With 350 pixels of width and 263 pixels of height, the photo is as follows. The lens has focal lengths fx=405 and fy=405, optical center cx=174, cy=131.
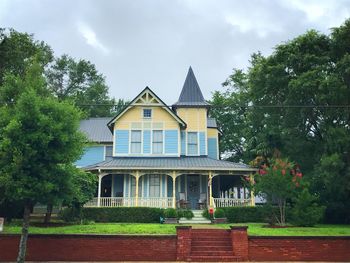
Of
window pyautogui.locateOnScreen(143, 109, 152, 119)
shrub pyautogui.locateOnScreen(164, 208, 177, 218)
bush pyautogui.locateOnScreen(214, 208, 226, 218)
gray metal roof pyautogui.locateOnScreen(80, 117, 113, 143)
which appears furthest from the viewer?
gray metal roof pyautogui.locateOnScreen(80, 117, 113, 143)

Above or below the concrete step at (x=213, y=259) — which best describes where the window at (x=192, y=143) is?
above

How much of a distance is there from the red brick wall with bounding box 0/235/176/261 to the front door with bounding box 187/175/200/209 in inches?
507

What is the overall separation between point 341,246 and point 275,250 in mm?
2724

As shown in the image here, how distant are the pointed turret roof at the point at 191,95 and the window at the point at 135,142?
382cm

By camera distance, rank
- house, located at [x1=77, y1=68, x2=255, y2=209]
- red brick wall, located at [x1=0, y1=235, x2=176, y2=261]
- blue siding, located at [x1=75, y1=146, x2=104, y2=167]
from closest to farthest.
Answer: red brick wall, located at [x1=0, y1=235, x2=176, y2=261] < house, located at [x1=77, y1=68, x2=255, y2=209] < blue siding, located at [x1=75, y1=146, x2=104, y2=167]

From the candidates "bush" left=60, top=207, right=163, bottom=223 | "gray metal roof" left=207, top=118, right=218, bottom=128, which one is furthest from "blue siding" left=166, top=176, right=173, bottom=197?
"gray metal roof" left=207, top=118, right=218, bottom=128

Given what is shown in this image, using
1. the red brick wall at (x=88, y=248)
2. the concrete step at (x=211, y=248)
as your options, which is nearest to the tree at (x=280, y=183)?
the concrete step at (x=211, y=248)

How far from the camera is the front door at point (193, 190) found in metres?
29.5

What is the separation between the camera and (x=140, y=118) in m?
30.7

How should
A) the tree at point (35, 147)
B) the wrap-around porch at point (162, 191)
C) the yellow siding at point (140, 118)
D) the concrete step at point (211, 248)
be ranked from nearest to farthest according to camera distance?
the tree at point (35, 147) < the concrete step at point (211, 248) < the wrap-around porch at point (162, 191) < the yellow siding at point (140, 118)

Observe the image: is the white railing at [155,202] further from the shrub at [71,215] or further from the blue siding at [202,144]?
the blue siding at [202,144]

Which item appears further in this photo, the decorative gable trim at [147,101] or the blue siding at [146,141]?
the decorative gable trim at [147,101]

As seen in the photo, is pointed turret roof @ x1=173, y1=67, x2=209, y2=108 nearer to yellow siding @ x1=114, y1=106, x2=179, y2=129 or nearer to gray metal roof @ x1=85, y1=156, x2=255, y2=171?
yellow siding @ x1=114, y1=106, x2=179, y2=129

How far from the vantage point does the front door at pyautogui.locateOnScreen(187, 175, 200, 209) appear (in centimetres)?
2950
